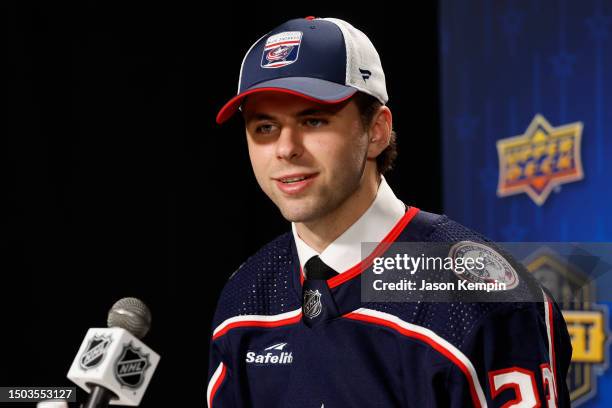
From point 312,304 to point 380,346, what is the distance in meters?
0.14

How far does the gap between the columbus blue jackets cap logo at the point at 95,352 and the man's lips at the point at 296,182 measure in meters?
0.35

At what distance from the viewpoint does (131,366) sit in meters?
1.31

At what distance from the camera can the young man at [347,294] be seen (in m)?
1.22

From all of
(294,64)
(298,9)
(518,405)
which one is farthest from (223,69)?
(518,405)

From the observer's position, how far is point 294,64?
51.4 inches

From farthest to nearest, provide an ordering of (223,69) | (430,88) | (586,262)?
1. (223,69)
2. (430,88)
3. (586,262)

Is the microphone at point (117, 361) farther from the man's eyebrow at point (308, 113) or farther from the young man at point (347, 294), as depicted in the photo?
the man's eyebrow at point (308, 113)

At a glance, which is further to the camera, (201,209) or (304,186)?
(201,209)

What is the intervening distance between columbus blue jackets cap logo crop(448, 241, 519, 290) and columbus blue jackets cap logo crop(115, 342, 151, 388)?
49cm

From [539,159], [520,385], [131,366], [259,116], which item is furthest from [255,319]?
[539,159]

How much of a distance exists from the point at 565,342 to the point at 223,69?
6.18ft

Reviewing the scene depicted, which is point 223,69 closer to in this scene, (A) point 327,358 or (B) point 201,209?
(B) point 201,209

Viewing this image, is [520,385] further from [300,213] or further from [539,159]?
[539,159]

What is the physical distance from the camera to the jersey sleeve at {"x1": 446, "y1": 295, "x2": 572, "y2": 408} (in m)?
1.19
